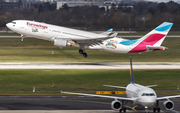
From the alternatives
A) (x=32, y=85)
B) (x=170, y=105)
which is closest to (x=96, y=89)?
(x=32, y=85)

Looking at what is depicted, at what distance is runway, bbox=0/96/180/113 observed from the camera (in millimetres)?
30781

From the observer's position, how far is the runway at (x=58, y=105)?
3078 cm

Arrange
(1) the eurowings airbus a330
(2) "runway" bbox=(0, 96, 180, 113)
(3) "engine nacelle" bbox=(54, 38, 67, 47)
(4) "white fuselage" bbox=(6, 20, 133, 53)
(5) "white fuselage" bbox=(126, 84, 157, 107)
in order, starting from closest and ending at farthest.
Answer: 1. (5) "white fuselage" bbox=(126, 84, 157, 107)
2. (2) "runway" bbox=(0, 96, 180, 113)
3. (3) "engine nacelle" bbox=(54, 38, 67, 47)
4. (1) the eurowings airbus a330
5. (4) "white fuselage" bbox=(6, 20, 133, 53)

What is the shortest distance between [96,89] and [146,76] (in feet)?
39.6

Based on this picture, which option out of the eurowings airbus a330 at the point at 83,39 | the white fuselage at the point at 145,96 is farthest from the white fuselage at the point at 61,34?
the white fuselage at the point at 145,96

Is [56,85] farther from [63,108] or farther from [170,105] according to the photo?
[170,105]

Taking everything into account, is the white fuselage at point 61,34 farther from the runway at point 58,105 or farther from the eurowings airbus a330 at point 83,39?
the runway at point 58,105

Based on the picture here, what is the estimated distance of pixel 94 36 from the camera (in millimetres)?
68312

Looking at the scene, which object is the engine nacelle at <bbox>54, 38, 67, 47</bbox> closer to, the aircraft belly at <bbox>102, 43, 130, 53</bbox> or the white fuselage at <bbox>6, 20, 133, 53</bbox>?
the white fuselage at <bbox>6, 20, 133, 53</bbox>

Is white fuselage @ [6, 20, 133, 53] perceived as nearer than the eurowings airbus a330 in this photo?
No

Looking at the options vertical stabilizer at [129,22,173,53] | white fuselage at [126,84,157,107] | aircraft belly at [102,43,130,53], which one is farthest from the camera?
aircraft belly at [102,43,130,53]

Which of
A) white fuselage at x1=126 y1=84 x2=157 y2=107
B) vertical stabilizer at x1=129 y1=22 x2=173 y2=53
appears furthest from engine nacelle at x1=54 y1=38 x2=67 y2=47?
white fuselage at x1=126 y1=84 x2=157 y2=107

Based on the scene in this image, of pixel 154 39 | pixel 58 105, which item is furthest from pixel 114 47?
pixel 58 105

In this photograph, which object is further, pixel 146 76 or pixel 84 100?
pixel 146 76
